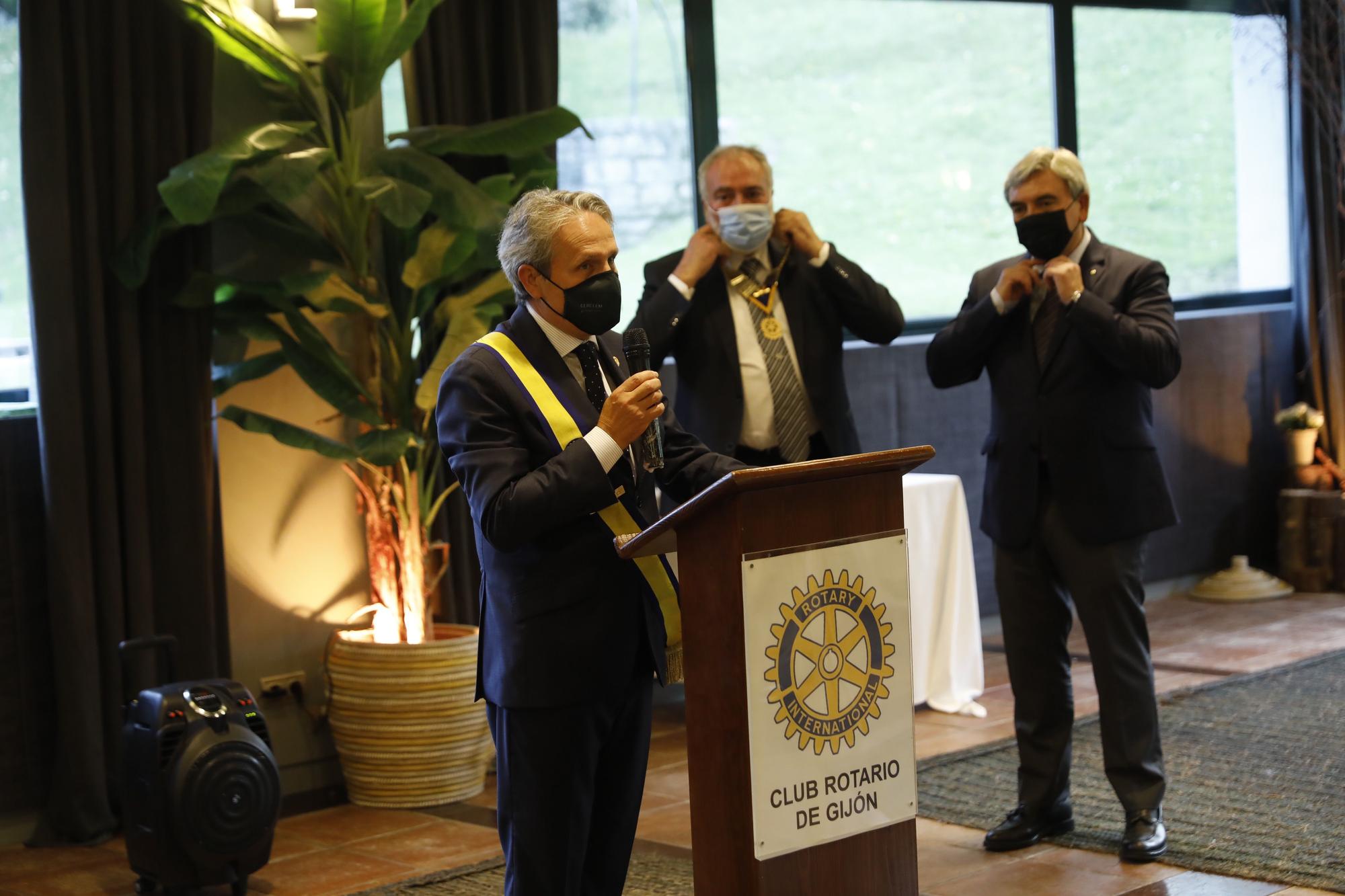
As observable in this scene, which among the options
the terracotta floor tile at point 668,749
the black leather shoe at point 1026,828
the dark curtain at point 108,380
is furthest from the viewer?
the terracotta floor tile at point 668,749

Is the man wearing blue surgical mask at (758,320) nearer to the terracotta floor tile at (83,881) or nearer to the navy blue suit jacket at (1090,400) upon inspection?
the navy blue suit jacket at (1090,400)

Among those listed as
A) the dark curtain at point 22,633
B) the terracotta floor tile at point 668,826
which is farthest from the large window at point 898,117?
the dark curtain at point 22,633

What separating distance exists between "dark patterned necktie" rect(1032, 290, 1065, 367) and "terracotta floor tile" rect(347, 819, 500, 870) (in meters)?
1.75

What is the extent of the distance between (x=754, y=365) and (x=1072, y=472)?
2.52 feet

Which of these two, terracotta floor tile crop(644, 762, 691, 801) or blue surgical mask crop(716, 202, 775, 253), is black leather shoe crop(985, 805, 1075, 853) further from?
blue surgical mask crop(716, 202, 775, 253)

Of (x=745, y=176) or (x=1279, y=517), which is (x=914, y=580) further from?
(x=1279, y=517)

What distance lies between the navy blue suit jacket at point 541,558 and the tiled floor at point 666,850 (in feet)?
3.45

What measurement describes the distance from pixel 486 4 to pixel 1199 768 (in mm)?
3123

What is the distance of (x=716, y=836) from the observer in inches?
83.3

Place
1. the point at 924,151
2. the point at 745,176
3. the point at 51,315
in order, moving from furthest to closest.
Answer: the point at 924,151, the point at 51,315, the point at 745,176

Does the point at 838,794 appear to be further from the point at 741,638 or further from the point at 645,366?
the point at 645,366

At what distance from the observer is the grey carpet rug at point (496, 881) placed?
137 inches

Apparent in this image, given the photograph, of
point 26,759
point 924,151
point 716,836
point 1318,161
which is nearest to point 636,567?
point 716,836

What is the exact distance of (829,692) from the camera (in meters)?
2.13
